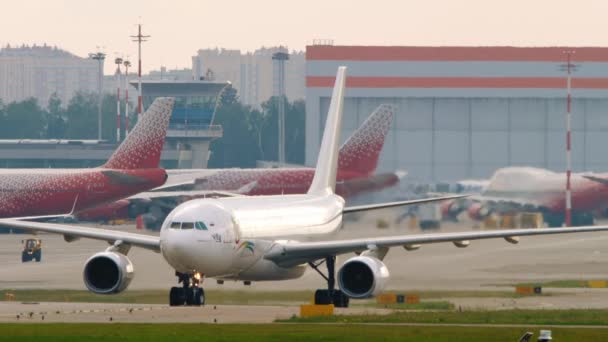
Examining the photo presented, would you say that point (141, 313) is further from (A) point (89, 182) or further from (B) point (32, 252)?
(A) point (89, 182)

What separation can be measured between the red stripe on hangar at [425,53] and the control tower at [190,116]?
1478 centimetres

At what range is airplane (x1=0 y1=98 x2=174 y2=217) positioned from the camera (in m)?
102

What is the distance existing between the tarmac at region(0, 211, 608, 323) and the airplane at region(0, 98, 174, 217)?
5.04 meters

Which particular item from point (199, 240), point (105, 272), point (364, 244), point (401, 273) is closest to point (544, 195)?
point (401, 273)

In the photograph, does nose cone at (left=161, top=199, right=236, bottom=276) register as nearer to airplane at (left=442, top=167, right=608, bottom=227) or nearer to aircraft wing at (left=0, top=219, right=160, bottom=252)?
aircraft wing at (left=0, top=219, right=160, bottom=252)

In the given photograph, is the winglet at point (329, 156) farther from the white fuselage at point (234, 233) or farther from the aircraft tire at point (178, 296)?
the aircraft tire at point (178, 296)

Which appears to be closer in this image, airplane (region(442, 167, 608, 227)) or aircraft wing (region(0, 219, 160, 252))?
aircraft wing (region(0, 219, 160, 252))

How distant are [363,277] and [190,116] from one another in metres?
110

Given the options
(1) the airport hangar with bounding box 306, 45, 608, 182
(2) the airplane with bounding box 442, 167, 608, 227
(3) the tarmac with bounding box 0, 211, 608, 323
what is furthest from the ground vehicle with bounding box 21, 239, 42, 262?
(1) the airport hangar with bounding box 306, 45, 608, 182

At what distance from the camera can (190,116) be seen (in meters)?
156

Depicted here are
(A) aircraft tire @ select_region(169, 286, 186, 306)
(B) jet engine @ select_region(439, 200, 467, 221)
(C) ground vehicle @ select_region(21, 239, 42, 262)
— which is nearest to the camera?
(A) aircraft tire @ select_region(169, 286, 186, 306)

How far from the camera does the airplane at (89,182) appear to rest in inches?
4035

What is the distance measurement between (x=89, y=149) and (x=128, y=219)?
128ft

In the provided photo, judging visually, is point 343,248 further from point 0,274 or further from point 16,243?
point 16,243
